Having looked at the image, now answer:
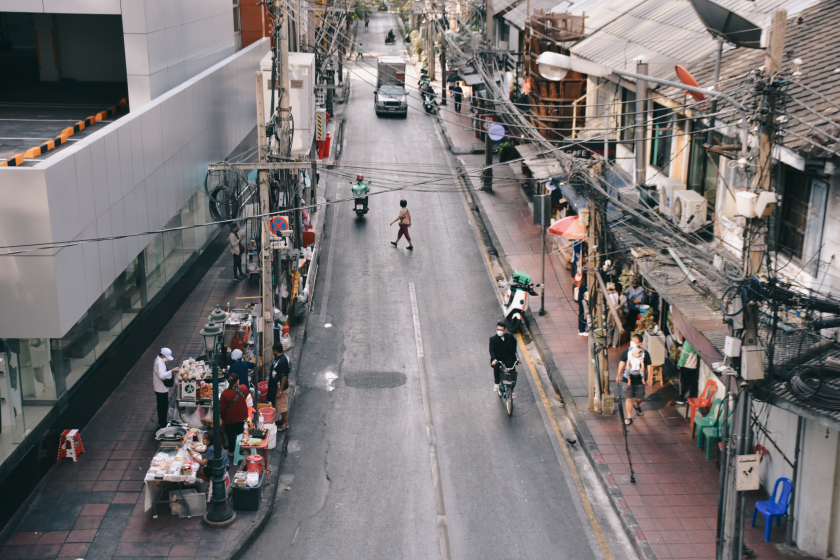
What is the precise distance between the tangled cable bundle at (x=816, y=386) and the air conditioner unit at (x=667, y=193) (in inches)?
261

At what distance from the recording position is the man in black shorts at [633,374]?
17250 millimetres

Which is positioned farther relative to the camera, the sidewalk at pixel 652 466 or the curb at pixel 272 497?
the sidewalk at pixel 652 466

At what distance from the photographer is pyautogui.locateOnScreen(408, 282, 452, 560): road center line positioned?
13.0 m

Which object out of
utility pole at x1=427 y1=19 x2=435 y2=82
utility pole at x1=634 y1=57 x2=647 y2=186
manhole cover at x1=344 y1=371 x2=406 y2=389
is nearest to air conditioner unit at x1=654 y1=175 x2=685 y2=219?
utility pole at x1=634 y1=57 x2=647 y2=186

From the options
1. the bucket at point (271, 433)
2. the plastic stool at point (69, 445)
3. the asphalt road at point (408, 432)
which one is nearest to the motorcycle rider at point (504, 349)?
the asphalt road at point (408, 432)

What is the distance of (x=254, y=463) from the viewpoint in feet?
46.1

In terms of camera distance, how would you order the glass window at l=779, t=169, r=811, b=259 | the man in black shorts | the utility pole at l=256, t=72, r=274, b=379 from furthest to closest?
the utility pole at l=256, t=72, r=274, b=379, the man in black shorts, the glass window at l=779, t=169, r=811, b=259

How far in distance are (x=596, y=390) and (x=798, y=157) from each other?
719cm

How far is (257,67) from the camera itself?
105ft

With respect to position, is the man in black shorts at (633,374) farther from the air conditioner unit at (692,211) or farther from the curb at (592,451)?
the air conditioner unit at (692,211)

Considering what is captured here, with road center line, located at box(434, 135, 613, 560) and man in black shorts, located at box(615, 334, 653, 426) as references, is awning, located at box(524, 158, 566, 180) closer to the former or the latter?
road center line, located at box(434, 135, 613, 560)

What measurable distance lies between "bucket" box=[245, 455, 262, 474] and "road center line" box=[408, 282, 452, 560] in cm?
309

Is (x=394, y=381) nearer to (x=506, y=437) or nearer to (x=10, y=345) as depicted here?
(x=506, y=437)

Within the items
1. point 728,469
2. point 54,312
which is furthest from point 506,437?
point 54,312
